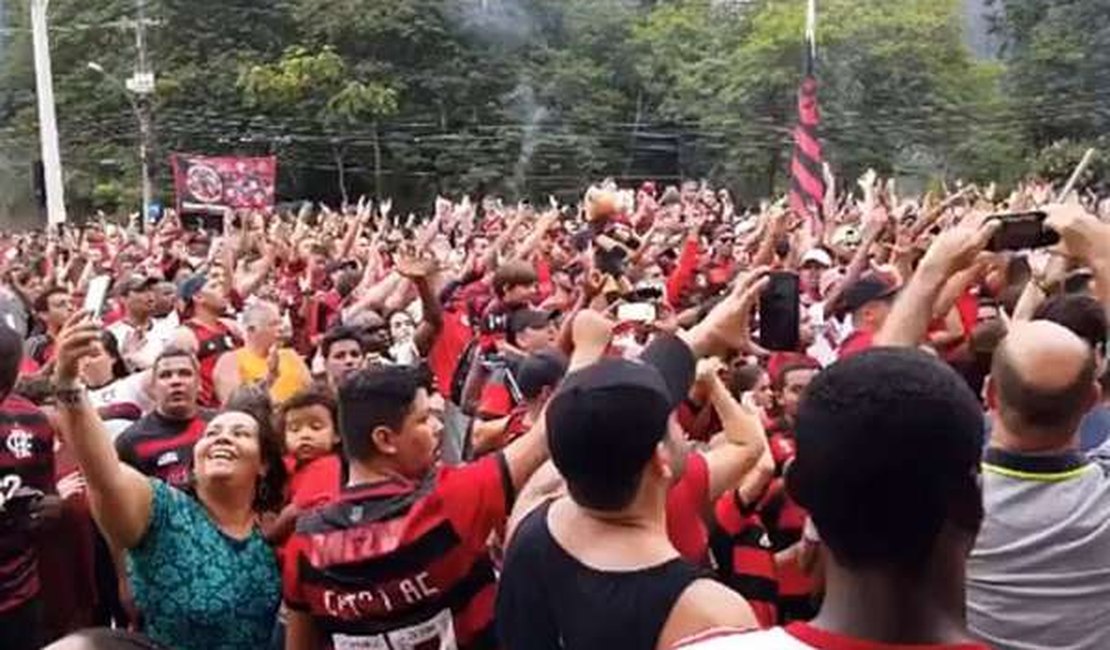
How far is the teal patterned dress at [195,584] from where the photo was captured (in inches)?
163

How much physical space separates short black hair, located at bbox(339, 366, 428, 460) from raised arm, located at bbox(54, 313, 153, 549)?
55 centimetres

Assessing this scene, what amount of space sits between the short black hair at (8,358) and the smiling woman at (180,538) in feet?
1.78

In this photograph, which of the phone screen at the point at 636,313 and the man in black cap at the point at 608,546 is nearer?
the man in black cap at the point at 608,546

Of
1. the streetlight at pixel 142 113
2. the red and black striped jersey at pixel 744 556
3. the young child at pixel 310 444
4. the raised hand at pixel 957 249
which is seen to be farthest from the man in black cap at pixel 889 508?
the streetlight at pixel 142 113

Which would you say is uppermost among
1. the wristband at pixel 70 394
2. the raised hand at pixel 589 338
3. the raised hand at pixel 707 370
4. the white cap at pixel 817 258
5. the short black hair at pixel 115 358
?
the raised hand at pixel 589 338

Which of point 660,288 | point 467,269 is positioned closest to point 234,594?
point 660,288

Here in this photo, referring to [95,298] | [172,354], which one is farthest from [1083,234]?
[172,354]

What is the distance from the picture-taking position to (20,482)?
15.9ft

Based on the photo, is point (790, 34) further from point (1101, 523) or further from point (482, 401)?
point (1101, 523)

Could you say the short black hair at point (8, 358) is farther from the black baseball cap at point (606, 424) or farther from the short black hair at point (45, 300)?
the short black hair at point (45, 300)

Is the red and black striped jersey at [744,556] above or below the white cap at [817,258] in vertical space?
above

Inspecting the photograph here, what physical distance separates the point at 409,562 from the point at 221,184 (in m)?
22.6

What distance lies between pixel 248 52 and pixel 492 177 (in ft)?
29.5

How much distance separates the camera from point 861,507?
2068 millimetres
